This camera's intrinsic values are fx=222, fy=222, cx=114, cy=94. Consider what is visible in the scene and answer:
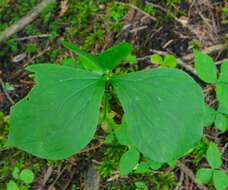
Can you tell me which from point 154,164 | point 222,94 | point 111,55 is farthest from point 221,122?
point 111,55

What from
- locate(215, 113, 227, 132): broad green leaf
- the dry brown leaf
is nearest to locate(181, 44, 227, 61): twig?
locate(215, 113, 227, 132): broad green leaf

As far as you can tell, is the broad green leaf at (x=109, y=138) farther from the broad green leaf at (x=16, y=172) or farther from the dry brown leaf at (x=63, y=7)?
the dry brown leaf at (x=63, y=7)

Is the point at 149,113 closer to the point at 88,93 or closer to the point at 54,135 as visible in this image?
the point at 88,93

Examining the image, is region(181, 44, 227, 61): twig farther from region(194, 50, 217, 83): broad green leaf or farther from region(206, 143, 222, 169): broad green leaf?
region(206, 143, 222, 169): broad green leaf

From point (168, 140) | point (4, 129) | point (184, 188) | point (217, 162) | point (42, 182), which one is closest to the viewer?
point (168, 140)

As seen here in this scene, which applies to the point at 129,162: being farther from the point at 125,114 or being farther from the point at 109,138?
the point at 125,114

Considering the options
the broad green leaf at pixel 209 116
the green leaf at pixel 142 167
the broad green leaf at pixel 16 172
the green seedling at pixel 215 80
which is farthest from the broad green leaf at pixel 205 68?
the broad green leaf at pixel 16 172

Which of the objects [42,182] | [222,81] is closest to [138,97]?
[222,81]
